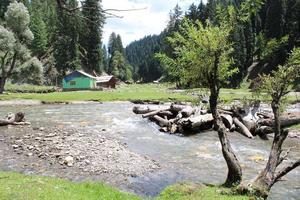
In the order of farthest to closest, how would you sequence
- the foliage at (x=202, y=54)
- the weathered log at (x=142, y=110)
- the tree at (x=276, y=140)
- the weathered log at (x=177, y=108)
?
1. the weathered log at (x=142, y=110)
2. the weathered log at (x=177, y=108)
3. the foliage at (x=202, y=54)
4. the tree at (x=276, y=140)

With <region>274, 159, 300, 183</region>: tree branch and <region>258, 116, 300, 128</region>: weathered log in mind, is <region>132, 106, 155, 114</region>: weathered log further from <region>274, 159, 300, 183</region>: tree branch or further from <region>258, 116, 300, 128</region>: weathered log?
<region>274, 159, 300, 183</region>: tree branch

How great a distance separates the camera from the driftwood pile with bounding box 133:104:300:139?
39.2m

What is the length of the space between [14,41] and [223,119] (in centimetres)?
4870

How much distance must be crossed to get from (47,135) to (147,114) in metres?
16.7

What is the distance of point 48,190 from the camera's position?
52.5 feet

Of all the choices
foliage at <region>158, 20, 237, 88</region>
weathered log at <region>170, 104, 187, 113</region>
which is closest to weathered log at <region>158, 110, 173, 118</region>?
weathered log at <region>170, 104, 187, 113</region>

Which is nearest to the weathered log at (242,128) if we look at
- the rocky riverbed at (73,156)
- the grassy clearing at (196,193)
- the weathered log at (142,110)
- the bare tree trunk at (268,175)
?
the weathered log at (142,110)

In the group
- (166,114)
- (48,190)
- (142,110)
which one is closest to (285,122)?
(166,114)

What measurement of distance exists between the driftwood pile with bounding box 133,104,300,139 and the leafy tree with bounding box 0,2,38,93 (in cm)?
3858

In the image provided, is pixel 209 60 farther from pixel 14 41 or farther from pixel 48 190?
pixel 14 41

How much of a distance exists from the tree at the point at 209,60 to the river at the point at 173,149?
2.69 metres

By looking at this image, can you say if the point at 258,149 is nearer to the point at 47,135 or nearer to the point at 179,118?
the point at 179,118

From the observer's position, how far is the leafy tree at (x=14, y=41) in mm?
74188

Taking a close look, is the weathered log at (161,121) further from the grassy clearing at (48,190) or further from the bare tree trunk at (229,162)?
the grassy clearing at (48,190)
